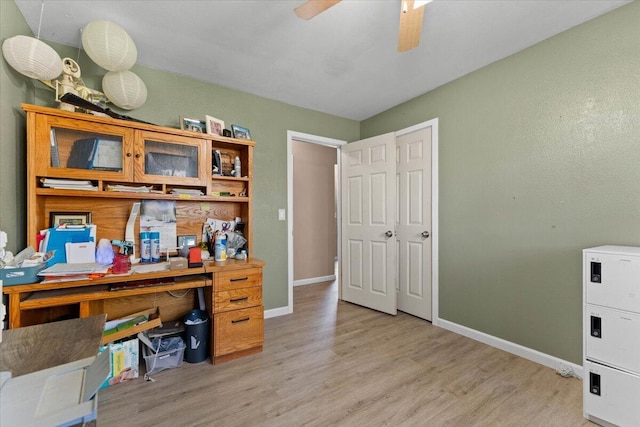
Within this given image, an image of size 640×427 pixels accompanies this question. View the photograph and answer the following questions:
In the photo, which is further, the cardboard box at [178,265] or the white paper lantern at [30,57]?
the cardboard box at [178,265]

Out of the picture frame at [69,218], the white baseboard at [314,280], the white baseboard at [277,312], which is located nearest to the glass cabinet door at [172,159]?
the picture frame at [69,218]

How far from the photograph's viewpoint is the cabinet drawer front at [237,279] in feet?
6.95

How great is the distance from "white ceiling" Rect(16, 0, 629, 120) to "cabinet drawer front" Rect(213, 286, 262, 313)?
1.94m

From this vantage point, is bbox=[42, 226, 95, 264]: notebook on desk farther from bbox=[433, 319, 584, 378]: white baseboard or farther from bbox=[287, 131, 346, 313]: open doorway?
bbox=[433, 319, 584, 378]: white baseboard

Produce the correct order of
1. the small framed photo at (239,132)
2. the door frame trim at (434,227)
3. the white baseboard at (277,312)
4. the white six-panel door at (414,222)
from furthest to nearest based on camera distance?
the white baseboard at (277,312), the white six-panel door at (414,222), the door frame trim at (434,227), the small framed photo at (239,132)

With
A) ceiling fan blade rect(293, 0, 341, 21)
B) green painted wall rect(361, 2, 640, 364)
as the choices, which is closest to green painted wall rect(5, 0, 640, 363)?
green painted wall rect(361, 2, 640, 364)

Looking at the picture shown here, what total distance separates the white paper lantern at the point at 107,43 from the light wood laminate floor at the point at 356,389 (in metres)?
2.18

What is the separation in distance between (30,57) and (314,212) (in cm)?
367

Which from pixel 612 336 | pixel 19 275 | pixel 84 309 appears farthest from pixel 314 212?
pixel 612 336

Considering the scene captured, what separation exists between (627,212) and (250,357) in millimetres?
2828

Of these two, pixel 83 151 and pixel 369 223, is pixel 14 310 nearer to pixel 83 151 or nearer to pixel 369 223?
pixel 83 151

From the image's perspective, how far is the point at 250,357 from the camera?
7.30 feet

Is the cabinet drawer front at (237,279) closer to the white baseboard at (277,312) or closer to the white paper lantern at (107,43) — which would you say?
the white baseboard at (277,312)

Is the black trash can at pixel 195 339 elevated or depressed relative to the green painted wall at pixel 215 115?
depressed
